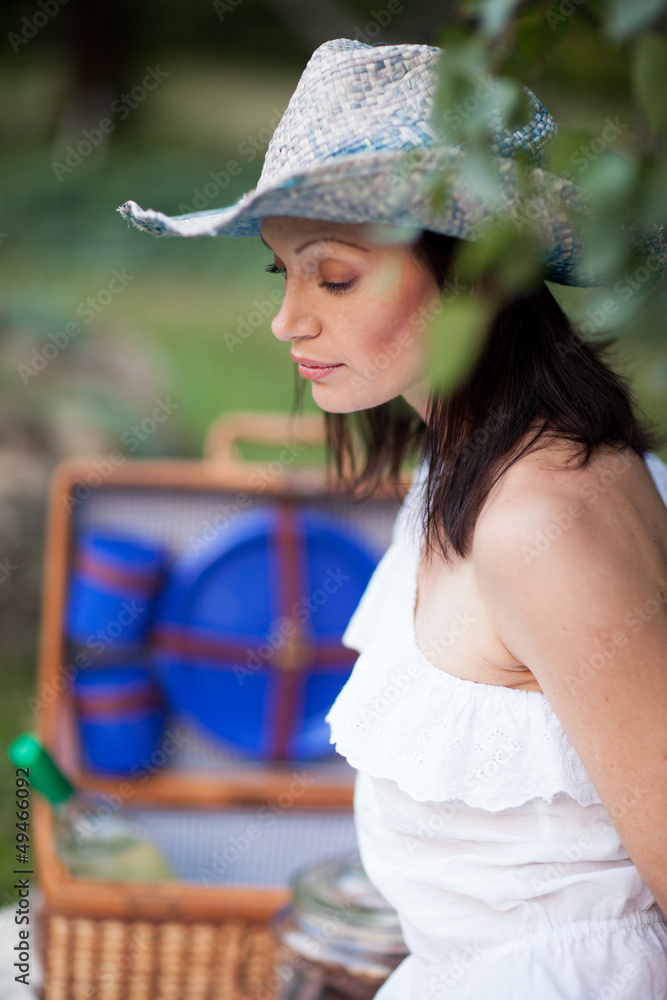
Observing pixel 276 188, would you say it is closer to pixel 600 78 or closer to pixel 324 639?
pixel 600 78

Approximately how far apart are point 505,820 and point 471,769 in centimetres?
10

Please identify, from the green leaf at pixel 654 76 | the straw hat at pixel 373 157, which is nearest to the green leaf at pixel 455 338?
the green leaf at pixel 654 76

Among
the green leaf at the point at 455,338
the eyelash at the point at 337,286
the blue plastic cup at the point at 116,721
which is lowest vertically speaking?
the blue plastic cup at the point at 116,721

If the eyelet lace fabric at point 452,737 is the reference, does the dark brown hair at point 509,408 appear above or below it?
above

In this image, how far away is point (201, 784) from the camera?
7.58 feet

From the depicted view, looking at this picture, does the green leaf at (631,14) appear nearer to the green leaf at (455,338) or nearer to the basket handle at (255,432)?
the green leaf at (455,338)

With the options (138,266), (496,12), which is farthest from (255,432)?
(138,266)

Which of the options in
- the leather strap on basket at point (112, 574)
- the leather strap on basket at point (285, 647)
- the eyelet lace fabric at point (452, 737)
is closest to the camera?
the eyelet lace fabric at point (452, 737)

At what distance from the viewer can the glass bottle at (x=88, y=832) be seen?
1.91 m

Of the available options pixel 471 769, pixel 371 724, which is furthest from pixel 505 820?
pixel 371 724

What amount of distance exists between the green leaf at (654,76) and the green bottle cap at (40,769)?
1704 millimetres

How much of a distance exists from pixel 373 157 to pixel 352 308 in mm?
236

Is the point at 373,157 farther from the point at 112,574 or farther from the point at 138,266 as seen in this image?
the point at 138,266

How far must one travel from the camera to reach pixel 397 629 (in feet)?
4.41
